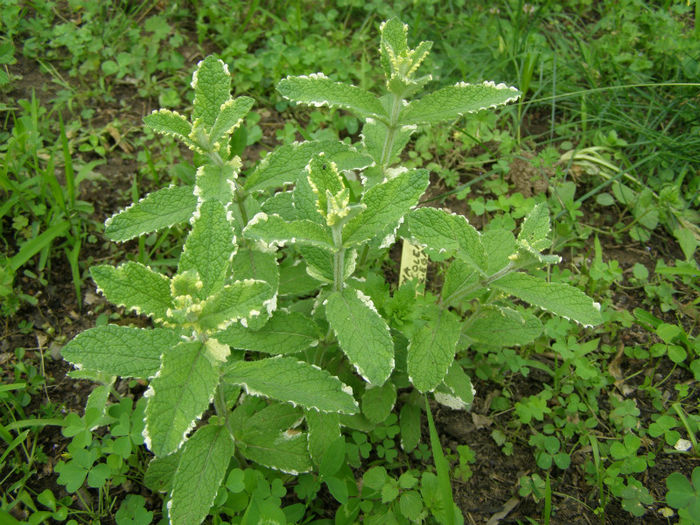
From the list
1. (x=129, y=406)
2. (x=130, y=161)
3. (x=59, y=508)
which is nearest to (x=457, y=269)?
(x=129, y=406)

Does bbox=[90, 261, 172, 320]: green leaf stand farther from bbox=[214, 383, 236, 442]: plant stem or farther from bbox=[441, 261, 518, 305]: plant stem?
bbox=[441, 261, 518, 305]: plant stem

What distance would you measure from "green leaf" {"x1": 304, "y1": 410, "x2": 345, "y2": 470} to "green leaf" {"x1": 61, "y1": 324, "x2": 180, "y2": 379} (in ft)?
2.18

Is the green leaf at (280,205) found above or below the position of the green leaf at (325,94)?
below

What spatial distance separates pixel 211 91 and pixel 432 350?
1.26 m

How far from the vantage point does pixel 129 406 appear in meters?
2.43

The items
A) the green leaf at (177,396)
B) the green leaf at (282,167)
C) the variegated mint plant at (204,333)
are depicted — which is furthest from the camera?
the green leaf at (282,167)

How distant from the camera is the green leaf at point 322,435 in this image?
221 centimetres

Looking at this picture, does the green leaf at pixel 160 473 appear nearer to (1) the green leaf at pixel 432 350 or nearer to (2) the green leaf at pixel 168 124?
(1) the green leaf at pixel 432 350

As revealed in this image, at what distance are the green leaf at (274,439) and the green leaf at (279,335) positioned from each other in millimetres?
350

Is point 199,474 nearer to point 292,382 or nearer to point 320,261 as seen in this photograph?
point 292,382

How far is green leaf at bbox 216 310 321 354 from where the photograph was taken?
207 cm

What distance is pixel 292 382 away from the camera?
74.2 inches

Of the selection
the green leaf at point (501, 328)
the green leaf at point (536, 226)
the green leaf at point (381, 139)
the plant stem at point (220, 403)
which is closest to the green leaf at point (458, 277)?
the green leaf at point (501, 328)

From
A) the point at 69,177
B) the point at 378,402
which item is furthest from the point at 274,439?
the point at 69,177
